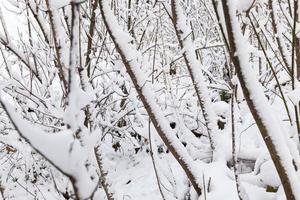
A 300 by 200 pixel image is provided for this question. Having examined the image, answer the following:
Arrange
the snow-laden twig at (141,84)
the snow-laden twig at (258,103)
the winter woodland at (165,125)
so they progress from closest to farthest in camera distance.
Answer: the winter woodland at (165,125) → the snow-laden twig at (258,103) → the snow-laden twig at (141,84)

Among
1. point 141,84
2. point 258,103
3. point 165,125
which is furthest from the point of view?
point 165,125

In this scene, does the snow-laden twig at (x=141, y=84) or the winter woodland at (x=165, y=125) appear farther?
the snow-laden twig at (x=141, y=84)

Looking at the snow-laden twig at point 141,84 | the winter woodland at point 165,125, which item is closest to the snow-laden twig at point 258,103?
the winter woodland at point 165,125

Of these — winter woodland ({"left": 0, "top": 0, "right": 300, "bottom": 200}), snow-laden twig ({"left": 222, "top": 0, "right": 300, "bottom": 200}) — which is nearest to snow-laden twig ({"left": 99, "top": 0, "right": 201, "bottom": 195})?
winter woodland ({"left": 0, "top": 0, "right": 300, "bottom": 200})

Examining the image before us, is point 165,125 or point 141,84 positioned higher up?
point 141,84

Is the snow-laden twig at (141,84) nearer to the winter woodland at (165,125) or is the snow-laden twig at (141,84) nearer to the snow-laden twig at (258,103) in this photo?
the winter woodland at (165,125)

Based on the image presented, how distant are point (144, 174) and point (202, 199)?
1783 mm

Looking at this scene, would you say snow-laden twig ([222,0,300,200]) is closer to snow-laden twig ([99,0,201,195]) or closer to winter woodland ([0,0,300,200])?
winter woodland ([0,0,300,200])

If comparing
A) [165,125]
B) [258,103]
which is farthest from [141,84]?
[258,103]

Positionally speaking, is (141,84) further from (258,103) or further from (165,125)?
(258,103)

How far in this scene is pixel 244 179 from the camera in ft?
7.29

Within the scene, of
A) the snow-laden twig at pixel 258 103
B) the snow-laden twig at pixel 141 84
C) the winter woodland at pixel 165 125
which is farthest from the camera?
the snow-laden twig at pixel 141 84

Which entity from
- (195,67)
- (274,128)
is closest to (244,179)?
(195,67)

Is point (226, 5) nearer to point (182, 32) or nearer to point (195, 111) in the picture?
point (182, 32)
